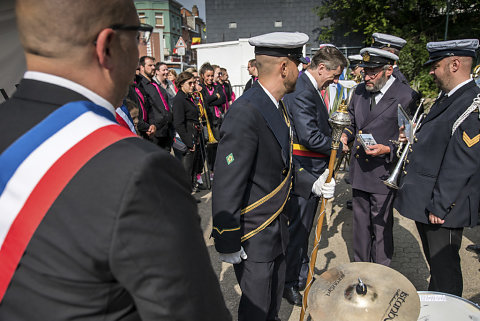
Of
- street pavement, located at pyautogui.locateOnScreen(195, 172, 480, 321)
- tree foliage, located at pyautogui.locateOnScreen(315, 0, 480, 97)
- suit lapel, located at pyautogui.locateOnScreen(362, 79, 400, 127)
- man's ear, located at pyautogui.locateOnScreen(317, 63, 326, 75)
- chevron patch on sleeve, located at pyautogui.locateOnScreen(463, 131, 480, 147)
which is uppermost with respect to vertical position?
tree foliage, located at pyautogui.locateOnScreen(315, 0, 480, 97)

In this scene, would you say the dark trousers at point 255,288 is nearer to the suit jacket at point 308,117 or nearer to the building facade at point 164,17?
the suit jacket at point 308,117

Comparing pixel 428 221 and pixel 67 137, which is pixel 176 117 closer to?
pixel 428 221

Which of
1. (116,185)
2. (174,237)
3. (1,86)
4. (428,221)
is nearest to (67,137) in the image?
(116,185)

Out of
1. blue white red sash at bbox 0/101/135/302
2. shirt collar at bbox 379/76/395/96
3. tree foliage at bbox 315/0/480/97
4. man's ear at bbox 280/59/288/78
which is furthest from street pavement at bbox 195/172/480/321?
tree foliage at bbox 315/0/480/97

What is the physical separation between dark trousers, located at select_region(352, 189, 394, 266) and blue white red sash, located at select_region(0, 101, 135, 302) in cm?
324

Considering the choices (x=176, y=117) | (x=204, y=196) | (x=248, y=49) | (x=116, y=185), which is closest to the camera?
(x=116, y=185)

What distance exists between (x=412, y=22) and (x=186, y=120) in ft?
42.2

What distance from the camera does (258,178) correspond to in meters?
2.23

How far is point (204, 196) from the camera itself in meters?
6.40

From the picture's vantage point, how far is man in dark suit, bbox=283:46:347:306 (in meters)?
3.38

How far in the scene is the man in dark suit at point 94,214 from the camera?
745 millimetres

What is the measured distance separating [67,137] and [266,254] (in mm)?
1729

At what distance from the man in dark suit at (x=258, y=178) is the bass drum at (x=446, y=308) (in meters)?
0.93

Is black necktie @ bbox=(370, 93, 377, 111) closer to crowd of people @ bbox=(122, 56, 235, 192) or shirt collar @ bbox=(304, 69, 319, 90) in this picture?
shirt collar @ bbox=(304, 69, 319, 90)
